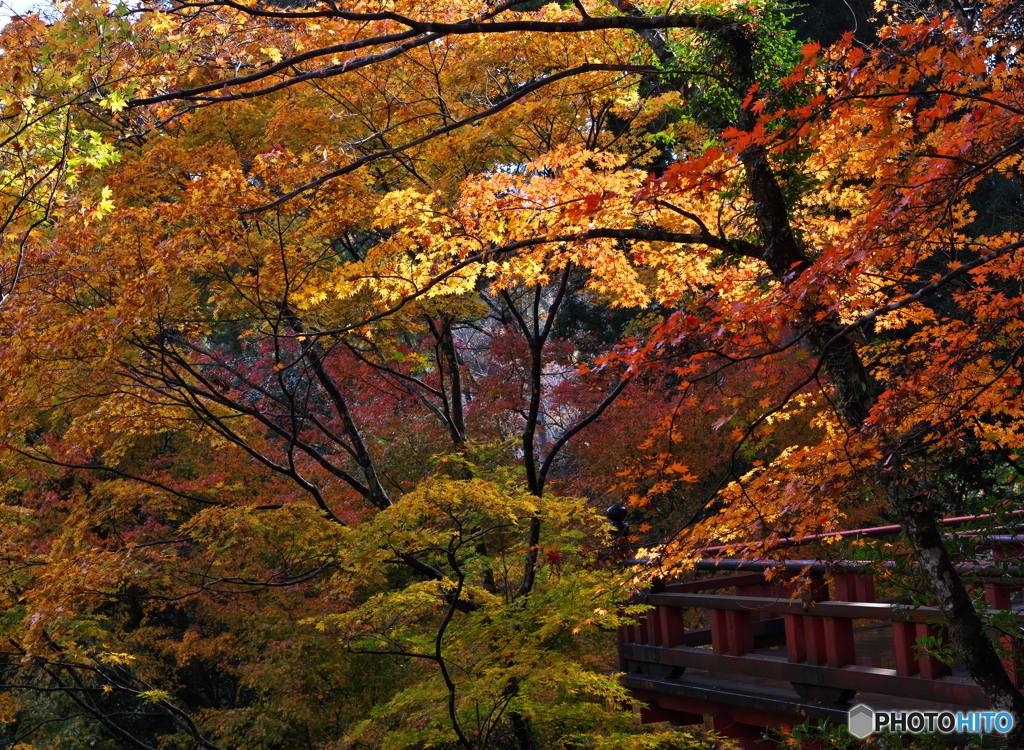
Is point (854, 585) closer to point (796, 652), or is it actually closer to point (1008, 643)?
point (796, 652)

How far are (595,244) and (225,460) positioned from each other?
6.92 m

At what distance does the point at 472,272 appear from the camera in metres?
6.17

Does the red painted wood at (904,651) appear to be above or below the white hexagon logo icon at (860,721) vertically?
above

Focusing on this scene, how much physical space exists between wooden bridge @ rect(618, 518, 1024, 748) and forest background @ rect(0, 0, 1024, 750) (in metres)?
0.31

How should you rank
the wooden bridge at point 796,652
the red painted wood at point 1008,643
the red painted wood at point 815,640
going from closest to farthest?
the red painted wood at point 1008,643 → the wooden bridge at point 796,652 → the red painted wood at point 815,640

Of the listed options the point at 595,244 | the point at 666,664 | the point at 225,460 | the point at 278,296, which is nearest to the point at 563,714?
the point at 666,664

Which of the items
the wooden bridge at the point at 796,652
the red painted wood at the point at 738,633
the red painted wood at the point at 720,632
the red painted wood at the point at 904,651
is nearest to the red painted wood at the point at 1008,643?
the wooden bridge at the point at 796,652

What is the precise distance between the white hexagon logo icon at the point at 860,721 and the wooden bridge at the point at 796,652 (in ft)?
0.19

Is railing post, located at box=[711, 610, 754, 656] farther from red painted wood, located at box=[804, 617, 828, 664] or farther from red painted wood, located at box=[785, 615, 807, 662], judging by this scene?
red painted wood, located at box=[804, 617, 828, 664]

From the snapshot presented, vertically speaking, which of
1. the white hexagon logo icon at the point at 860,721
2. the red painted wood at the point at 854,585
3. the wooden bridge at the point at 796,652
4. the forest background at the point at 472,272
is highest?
the forest background at the point at 472,272

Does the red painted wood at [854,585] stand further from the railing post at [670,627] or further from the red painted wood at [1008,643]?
the railing post at [670,627]

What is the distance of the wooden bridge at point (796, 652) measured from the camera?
14.9 feet

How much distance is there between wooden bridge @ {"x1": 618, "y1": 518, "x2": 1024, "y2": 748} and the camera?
4531mm

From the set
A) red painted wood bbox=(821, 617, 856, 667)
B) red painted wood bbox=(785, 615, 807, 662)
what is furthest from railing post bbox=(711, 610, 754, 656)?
red painted wood bbox=(821, 617, 856, 667)
